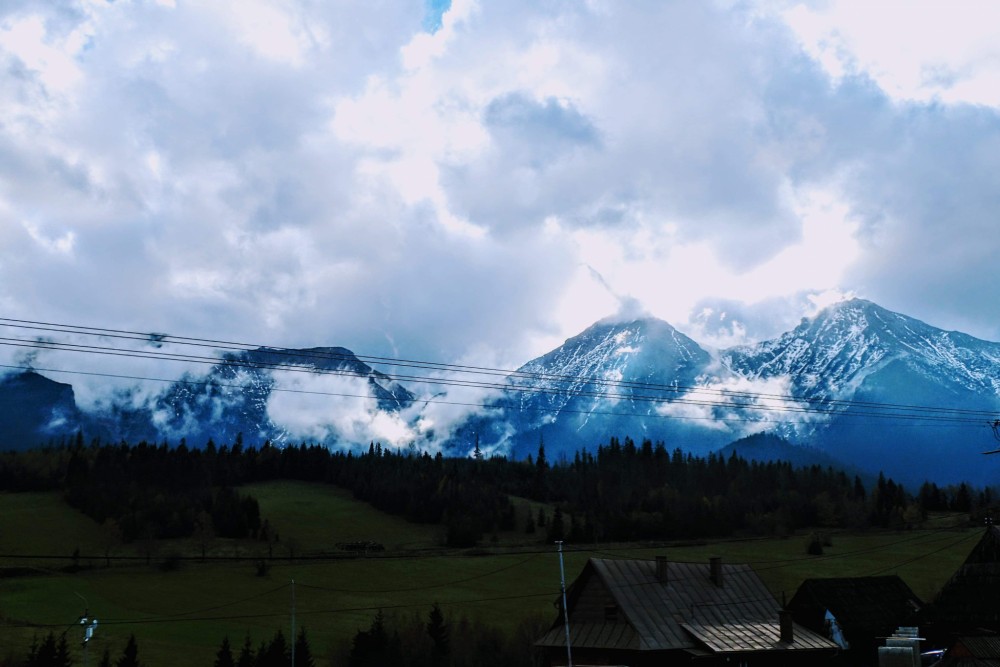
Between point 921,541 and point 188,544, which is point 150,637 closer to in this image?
point 188,544

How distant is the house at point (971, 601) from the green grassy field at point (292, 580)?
5096cm

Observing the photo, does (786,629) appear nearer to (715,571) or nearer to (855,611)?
(715,571)

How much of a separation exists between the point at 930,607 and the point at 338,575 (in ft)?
329

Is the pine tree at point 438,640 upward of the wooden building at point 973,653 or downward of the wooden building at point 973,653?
downward

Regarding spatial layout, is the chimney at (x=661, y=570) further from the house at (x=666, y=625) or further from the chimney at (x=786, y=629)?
the chimney at (x=786, y=629)

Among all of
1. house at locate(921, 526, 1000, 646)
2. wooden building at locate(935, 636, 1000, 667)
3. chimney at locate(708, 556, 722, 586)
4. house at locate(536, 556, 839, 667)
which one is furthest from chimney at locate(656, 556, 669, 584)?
house at locate(921, 526, 1000, 646)

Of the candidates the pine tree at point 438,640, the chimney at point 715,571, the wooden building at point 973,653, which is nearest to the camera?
the wooden building at point 973,653

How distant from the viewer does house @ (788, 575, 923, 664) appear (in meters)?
93.6

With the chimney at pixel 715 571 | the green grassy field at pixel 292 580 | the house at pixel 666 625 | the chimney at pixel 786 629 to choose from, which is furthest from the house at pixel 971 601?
the green grassy field at pixel 292 580

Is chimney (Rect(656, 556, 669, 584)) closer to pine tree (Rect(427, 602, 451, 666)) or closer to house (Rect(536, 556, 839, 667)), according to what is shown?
house (Rect(536, 556, 839, 667))

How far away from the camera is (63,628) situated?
119 meters

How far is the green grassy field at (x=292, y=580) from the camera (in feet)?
401

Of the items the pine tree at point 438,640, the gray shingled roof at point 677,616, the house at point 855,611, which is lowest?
the pine tree at point 438,640

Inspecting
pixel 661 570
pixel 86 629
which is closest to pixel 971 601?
pixel 661 570
